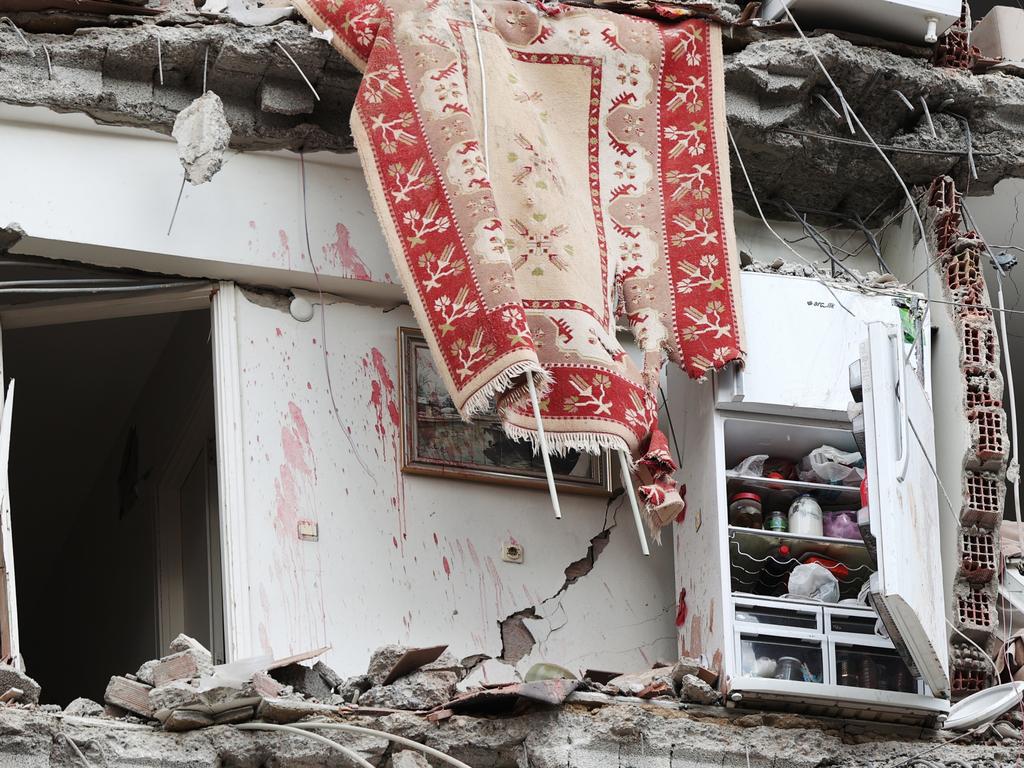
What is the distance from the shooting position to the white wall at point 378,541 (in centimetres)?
891

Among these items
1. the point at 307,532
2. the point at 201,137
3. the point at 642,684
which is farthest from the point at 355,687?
the point at 201,137

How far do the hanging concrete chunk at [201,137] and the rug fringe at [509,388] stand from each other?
1.52 meters

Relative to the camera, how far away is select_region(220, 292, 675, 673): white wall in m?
8.91

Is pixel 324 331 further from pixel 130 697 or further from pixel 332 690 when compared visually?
pixel 130 697

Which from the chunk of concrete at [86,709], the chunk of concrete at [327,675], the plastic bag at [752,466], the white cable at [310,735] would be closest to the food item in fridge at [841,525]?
the plastic bag at [752,466]

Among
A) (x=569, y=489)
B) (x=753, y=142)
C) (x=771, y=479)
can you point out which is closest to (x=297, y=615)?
(x=569, y=489)

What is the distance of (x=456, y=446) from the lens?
947 cm

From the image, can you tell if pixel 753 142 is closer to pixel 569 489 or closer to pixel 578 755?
pixel 569 489

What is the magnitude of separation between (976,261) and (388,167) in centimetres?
276

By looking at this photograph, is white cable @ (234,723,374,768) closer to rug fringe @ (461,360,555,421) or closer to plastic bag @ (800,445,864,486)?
rug fringe @ (461,360,555,421)

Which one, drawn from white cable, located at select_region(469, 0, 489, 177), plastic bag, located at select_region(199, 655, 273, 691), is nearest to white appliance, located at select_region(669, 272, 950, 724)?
white cable, located at select_region(469, 0, 489, 177)

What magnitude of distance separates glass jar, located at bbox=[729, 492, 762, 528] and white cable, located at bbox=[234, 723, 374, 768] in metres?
2.03

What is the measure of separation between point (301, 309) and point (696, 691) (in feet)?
7.75

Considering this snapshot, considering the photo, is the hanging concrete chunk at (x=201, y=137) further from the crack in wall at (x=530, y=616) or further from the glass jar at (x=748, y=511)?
the glass jar at (x=748, y=511)
